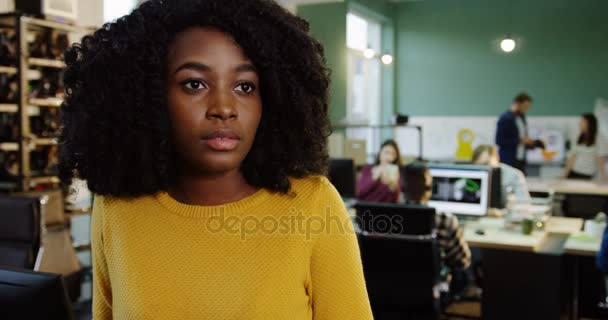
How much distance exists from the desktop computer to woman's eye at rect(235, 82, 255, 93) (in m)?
3.32

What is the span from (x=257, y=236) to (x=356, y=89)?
8.55 metres

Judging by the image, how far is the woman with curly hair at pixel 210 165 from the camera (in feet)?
2.82

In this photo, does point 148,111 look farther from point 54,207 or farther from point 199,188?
point 54,207

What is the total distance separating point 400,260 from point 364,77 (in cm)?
695

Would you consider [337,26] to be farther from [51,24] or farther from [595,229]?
[595,229]

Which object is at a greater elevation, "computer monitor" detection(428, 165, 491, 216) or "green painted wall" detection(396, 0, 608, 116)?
"green painted wall" detection(396, 0, 608, 116)

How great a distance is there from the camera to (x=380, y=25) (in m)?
9.87

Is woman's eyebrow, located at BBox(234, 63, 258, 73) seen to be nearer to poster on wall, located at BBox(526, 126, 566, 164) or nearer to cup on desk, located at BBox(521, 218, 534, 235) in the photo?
cup on desk, located at BBox(521, 218, 534, 235)

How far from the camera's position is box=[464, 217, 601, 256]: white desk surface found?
10.8 feet

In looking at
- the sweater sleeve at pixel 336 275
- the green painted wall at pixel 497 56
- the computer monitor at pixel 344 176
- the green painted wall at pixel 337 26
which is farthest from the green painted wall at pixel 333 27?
the sweater sleeve at pixel 336 275

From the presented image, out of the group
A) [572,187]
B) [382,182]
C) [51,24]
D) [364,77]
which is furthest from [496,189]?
[364,77]

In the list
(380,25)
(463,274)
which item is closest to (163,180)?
(463,274)

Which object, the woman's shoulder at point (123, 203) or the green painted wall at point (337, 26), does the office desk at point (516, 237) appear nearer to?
the green painted wall at point (337, 26)

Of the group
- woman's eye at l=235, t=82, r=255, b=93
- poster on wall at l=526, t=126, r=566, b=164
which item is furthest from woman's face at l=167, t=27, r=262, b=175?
poster on wall at l=526, t=126, r=566, b=164
